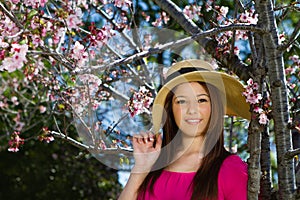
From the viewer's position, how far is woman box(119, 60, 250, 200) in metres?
2.31

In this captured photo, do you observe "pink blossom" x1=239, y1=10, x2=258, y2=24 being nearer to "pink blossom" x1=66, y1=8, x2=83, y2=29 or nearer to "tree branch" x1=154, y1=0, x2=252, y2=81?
"tree branch" x1=154, y1=0, x2=252, y2=81

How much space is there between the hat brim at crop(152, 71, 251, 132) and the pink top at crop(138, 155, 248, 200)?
0.23 m

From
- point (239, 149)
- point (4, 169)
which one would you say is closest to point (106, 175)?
point (4, 169)

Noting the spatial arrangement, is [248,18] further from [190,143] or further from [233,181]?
[233,181]

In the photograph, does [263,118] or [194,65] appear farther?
[194,65]

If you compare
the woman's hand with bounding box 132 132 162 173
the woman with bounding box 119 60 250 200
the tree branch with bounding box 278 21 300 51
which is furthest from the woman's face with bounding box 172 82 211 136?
the tree branch with bounding box 278 21 300 51

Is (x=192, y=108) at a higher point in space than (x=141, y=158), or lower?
higher

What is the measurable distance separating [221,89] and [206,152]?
26cm

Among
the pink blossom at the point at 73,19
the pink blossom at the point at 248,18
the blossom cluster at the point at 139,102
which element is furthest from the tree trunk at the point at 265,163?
the pink blossom at the point at 73,19

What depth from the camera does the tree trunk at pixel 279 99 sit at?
220cm

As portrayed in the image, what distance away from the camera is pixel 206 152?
2.39m

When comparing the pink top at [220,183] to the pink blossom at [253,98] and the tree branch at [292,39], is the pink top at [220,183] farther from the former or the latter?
the tree branch at [292,39]

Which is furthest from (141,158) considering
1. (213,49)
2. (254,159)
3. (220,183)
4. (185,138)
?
(213,49)

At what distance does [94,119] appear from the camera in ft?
9.74
